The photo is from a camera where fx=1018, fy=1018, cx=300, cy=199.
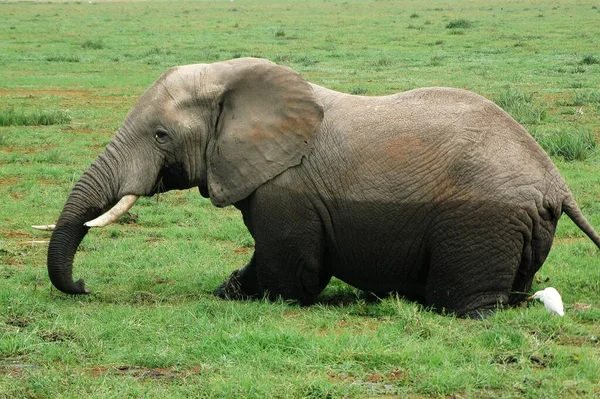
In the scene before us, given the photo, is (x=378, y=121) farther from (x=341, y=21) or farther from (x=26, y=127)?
(x=341, y=21)

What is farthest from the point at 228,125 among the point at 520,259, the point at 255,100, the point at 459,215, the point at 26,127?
the point at 26,127

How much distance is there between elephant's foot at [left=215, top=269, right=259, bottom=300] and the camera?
739cm

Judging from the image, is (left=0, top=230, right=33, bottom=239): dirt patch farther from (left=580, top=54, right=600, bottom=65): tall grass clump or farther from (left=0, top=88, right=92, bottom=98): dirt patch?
(left=580, top=54, right=600, bottom=65): tall grass clump

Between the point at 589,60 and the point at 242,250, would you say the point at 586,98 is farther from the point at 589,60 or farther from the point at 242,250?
the point at 242,250

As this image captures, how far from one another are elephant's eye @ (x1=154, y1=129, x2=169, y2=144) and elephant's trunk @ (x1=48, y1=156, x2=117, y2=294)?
1.28ft

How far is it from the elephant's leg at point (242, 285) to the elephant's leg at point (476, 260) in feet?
4.60

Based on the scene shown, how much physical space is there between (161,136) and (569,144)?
6.82 m

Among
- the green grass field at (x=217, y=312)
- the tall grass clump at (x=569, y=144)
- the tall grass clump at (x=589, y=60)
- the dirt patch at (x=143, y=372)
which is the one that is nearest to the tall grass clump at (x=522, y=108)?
the green grass field at (x=217, y=312)

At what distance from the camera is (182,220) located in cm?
1023

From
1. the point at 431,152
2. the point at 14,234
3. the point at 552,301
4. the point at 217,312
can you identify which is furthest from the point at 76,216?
the point at 552,301

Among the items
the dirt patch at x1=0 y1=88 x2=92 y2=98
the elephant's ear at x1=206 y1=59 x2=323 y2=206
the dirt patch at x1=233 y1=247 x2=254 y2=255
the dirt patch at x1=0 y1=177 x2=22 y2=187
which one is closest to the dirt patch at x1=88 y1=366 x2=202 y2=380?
the elephant's ear at x1=206 y1=59 x2=323 y2=206

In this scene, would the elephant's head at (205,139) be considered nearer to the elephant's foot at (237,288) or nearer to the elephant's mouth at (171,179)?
the elephant's mouth at (171,179)

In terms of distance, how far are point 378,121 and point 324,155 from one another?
432mm

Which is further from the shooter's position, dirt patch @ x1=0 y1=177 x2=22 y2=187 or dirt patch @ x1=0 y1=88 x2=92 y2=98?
dirt patch @ x1=0 y1=88 x2=92 y2=98
